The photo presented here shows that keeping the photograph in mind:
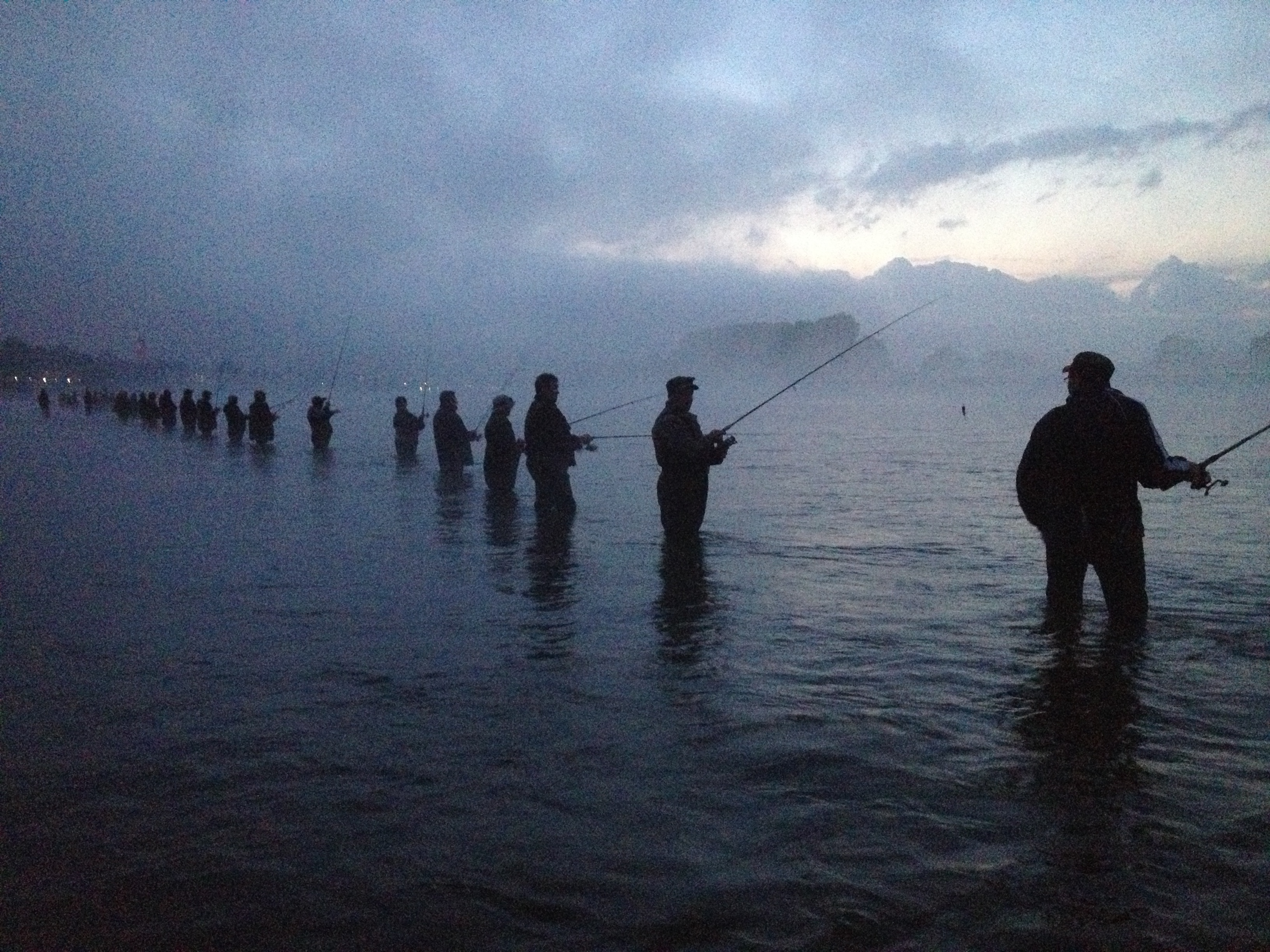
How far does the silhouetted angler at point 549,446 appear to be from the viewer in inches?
455

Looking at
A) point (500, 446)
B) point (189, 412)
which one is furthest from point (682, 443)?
point (189, 412)

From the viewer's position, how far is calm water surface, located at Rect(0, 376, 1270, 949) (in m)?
3.05

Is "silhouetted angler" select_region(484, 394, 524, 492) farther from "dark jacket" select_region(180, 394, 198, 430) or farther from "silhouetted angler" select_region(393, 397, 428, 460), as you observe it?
"dark jacket" select_region(180, 394, 198, 430)

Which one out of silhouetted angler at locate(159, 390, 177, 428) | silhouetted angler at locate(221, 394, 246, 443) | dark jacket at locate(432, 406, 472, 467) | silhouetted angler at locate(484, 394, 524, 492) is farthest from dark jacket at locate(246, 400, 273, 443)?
silhouetted angler at locate(159, 390, 177, 428)

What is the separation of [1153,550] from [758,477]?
34.7ft

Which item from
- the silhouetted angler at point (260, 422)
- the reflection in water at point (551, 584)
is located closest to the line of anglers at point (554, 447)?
the reflection in water at point (551, 584)

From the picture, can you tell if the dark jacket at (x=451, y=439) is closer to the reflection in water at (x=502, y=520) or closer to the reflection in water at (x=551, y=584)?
the reflection in water at (x=502, y=520)

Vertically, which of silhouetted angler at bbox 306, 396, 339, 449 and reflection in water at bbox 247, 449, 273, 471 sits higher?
silhouetted angler at bbox 306, 396, 339, 449

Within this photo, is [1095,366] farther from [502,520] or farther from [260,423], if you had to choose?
[260,423]

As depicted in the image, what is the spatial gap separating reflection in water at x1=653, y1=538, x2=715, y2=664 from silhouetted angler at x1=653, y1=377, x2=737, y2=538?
73 centimetres

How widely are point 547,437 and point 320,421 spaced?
16.1 m

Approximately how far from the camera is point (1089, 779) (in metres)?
4.02

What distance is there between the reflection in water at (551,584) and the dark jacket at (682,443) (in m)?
1.51

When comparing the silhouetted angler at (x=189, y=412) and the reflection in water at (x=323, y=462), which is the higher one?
the silhouetted angler at (x=189, y=412)
